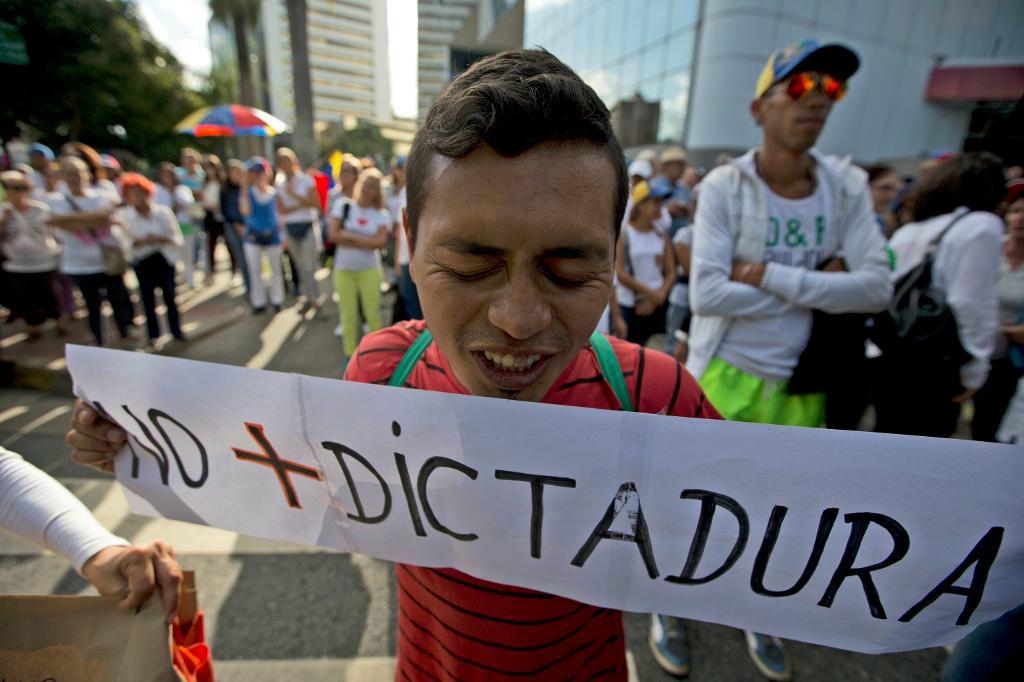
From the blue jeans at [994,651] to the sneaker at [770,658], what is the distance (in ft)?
3.50

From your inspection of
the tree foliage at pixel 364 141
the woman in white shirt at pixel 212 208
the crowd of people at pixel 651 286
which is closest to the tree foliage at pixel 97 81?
the woman in white shirt at pixel 212 208

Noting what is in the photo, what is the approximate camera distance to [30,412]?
4.05 metres

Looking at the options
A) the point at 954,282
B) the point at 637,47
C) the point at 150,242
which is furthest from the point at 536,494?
the point at 637,47

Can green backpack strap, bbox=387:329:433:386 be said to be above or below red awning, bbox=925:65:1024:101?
below

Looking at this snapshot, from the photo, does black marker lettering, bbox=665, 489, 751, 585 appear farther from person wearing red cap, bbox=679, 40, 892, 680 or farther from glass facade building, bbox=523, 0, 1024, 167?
glass facade building, bbox=523, 0, 1024, 167

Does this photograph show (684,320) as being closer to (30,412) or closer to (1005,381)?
(1005,381)

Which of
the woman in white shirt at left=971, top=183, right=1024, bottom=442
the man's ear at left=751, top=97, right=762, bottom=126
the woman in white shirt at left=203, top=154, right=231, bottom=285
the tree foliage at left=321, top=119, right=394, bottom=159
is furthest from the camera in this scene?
the tree foliage at left=321, top=119, right=394, bottom=159

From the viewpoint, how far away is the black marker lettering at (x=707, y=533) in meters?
0.89

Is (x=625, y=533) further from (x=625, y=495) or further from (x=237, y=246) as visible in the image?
(x=237, y=246)

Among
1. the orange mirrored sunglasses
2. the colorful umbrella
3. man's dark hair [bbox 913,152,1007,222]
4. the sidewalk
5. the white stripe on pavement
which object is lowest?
the sidewalk

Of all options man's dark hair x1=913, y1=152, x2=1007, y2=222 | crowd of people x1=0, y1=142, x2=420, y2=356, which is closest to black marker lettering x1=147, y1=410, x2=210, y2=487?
crowd of people x1=0, y1=142, x2=420, y2=356

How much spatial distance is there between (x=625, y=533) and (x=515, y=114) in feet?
2.47

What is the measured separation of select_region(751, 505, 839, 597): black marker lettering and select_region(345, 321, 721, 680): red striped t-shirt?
0.25 metres

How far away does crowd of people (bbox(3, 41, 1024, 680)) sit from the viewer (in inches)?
29.4
